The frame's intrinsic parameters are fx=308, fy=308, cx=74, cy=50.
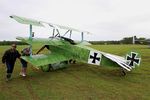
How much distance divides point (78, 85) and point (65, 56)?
14.3 ft

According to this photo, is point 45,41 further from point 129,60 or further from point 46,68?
point 129,60

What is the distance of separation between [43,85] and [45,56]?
329cm

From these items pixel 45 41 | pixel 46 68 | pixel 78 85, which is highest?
pixel 45 41

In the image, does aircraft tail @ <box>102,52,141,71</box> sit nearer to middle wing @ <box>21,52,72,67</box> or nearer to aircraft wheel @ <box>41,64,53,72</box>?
middle wing @ <box>21,52,72,67</box>

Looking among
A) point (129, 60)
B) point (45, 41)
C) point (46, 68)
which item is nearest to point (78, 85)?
point (129, 60)

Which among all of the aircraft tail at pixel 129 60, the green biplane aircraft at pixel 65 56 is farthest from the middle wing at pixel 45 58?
the aircraft tail at pixel 129 60

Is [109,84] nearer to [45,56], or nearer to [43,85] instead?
[43,85]

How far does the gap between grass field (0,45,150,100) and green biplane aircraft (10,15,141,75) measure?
57 centimetres

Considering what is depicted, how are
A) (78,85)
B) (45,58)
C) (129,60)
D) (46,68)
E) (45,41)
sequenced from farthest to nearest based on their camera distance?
(45,41) < (46,68) < (45,58) < (129,60) < (78,85)

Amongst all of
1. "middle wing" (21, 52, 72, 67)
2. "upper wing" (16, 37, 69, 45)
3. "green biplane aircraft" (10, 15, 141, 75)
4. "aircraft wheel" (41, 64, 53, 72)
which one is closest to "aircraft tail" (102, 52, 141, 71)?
"green biplane aircraft" (10, 15, 141, 75)

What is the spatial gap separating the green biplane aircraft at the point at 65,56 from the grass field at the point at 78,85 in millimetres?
566

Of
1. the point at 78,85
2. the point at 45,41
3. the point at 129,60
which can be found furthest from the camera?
the point at 45,41

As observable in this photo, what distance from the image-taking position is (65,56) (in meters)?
16.6

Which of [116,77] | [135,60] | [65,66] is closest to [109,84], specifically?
[116,77]
